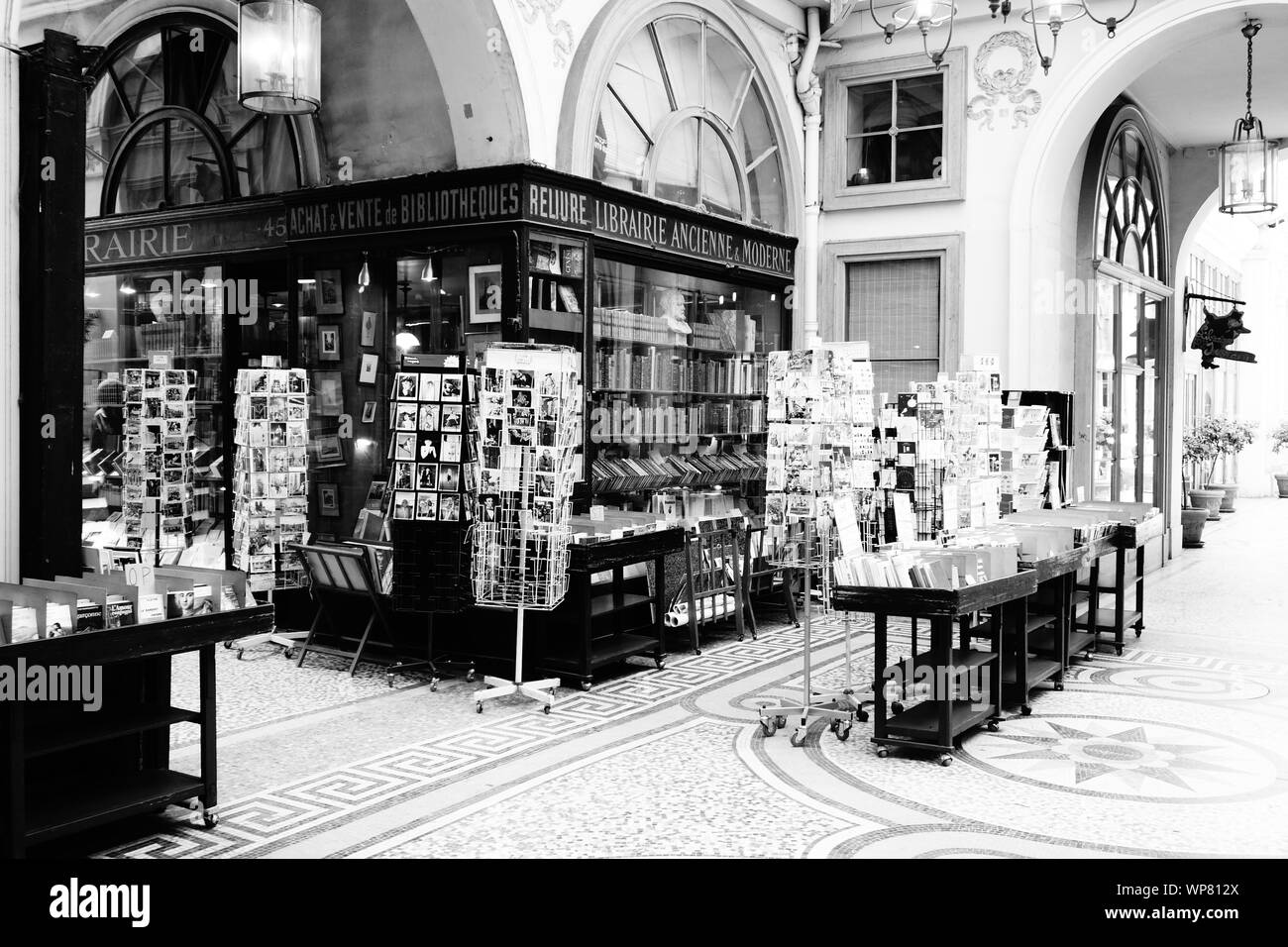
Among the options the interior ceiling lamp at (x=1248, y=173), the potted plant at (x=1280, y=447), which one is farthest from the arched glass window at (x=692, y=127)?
the potted plant at (x=1280, y=447)

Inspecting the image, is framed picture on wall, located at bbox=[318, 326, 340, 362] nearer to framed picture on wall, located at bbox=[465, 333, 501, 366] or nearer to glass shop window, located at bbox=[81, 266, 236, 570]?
glass shop window, located at bbox=[81, 266, 236, 570]

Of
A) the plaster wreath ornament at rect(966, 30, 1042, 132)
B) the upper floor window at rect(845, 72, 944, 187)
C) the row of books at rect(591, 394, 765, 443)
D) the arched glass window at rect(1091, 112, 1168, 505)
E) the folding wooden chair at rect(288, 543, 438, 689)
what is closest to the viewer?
the folding wooden chair at rect(288, 543, 438, 689)

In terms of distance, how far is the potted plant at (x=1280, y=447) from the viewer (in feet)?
72.1

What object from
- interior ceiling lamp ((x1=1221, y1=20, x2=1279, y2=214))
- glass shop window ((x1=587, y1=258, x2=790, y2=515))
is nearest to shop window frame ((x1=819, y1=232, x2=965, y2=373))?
glass shop window ((x1=587, y1=258, x2=790, y2=515))

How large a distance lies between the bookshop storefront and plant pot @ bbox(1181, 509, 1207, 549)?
22.8 feet

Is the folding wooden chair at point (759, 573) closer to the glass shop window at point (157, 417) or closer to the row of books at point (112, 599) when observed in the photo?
the glass shop window at point (157, 417)

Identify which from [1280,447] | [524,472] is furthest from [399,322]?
[1280,447]

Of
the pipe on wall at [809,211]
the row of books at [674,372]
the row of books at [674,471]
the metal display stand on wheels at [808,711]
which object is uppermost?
the pipe on wall at [809,211]

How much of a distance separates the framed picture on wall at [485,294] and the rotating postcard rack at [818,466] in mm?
1746

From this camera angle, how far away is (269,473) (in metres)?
7.42

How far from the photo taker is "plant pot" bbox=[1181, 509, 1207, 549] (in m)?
13.7

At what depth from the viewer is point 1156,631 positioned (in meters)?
8.41

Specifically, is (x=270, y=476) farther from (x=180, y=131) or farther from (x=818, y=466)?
(x=818, y=466)

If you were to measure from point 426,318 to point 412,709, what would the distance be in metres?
2.66
